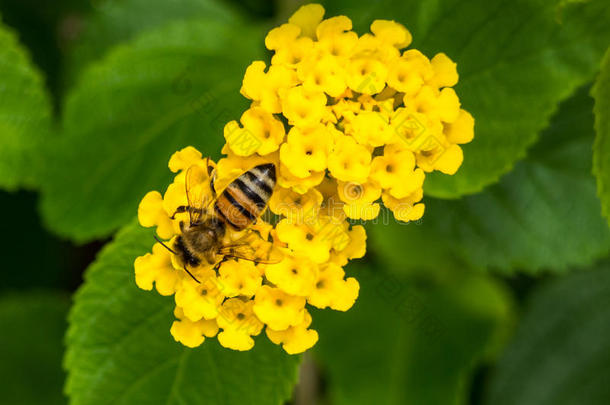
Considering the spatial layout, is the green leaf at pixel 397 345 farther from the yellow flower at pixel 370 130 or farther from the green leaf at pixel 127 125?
the yellow flower at pixel 370 130

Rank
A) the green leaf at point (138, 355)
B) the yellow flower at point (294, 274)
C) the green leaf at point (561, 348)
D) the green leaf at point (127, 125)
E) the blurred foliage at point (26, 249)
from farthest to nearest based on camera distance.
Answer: the blurred foliage at point (26, 249) < the green leaf at point (561, 348) < the green leaf at point (127, 125) < the green leaf at point (138, 355) < the yellow flower at point (294, 274)

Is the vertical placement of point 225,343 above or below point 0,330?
above

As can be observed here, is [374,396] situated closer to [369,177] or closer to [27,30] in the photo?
[369,177]

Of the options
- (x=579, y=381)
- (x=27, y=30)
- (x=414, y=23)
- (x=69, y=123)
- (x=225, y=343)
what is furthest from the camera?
(x=27, y=30)

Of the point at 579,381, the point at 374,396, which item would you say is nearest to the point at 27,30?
the point at 374,396

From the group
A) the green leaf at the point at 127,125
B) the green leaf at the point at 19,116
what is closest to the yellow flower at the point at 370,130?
the green leaf at the point at 127,125

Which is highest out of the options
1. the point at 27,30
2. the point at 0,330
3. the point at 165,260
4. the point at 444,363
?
the point at 165,260
